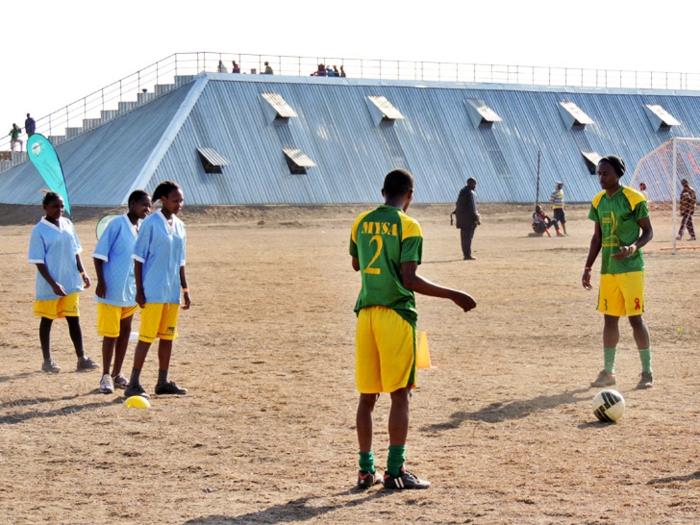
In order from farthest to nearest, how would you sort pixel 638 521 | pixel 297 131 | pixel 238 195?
pixel 297 131 < pixel 238 195 < pixel 638 521

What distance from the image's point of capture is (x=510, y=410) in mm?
10273

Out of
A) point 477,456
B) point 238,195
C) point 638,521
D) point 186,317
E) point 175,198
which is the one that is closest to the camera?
point 638,521

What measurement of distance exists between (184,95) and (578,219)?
55.4 feet

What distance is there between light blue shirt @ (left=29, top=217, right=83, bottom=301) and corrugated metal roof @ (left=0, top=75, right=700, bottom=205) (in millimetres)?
36257

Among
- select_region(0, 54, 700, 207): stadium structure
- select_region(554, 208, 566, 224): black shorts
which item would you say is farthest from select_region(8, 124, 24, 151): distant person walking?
select_region(554, 208, 566, 224): black shorts

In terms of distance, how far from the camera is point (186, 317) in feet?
57.0

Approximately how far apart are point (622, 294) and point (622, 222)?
629mm

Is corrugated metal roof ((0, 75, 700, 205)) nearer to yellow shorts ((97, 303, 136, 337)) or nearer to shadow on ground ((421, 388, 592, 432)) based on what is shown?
yellow shorts ((97, 303, 136, 337))

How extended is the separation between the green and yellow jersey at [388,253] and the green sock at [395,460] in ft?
2.48

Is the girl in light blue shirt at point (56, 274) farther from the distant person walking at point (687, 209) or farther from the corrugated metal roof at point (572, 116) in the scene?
the corrugated metal roof at point (572, 116)

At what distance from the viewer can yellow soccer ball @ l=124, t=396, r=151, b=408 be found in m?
10.5

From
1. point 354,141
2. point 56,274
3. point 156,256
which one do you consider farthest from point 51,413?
point 354,141

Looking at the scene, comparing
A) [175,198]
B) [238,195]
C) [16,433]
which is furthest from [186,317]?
[238,195]

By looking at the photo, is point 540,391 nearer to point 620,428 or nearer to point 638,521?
point 620,428
